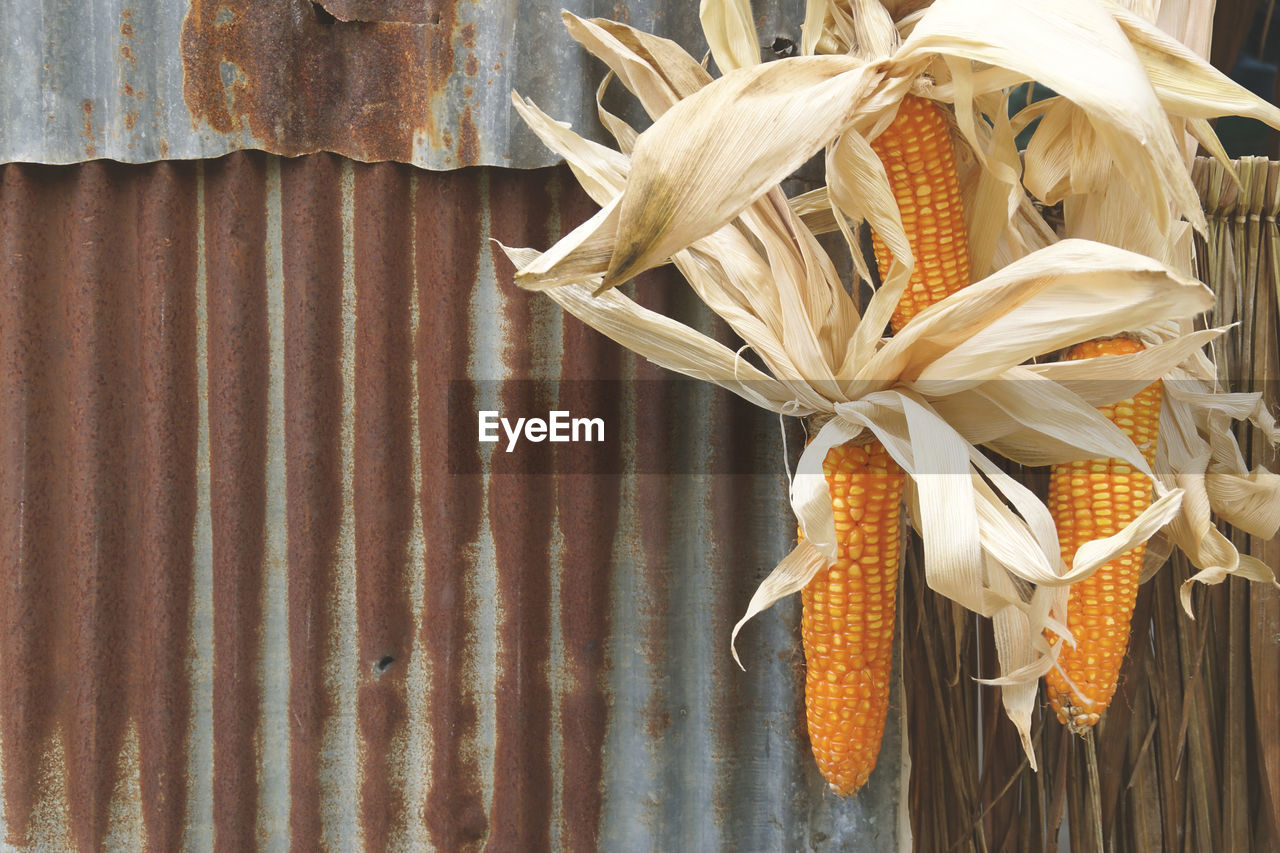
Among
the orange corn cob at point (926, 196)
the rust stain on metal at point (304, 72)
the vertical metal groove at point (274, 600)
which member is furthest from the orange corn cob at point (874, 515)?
the vertical metal groove at point (274, 600)

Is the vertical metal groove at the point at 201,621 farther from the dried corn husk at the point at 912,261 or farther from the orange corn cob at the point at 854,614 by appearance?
the orange corn cob at the point at 854,614

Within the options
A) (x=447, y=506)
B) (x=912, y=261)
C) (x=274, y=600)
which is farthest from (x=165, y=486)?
(x=912, y=261)

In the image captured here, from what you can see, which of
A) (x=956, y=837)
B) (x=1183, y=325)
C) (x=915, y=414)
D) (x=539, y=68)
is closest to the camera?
(x=915, y=414)

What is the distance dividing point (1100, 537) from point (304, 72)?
41.1 inches

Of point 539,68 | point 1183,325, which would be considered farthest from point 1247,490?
Result: point 539,68

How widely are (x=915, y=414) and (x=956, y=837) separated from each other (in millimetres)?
718

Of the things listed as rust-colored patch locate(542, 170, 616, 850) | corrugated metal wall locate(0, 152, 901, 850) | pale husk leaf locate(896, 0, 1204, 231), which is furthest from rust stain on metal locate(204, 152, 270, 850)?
pale husk leaf locate(896, 0, 1204, 231)

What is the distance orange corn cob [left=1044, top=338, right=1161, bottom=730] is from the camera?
75 centimetres

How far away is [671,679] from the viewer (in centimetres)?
101

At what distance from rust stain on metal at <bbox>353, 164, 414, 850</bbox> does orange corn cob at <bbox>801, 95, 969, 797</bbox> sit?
1.75 feet

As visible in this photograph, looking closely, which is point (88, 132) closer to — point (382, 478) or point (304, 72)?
point (304, 72)

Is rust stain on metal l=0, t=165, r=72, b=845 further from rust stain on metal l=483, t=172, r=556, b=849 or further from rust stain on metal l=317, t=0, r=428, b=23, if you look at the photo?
rust stain on metal l=483, t=172, r=556, b=849

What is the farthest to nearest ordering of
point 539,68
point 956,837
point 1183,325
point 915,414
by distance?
point 956,837, point 539,68, point 1183,325, point 915,414

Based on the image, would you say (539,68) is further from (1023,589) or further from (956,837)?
(956,837)
